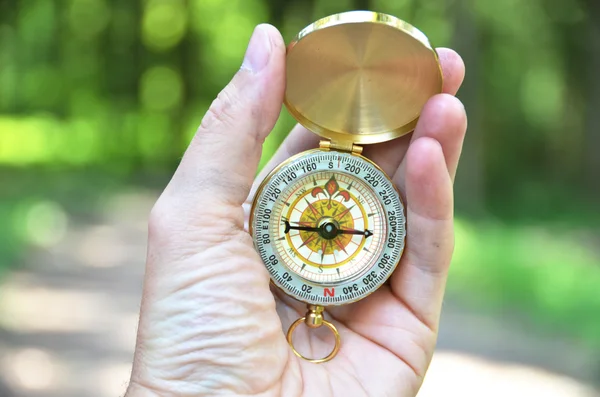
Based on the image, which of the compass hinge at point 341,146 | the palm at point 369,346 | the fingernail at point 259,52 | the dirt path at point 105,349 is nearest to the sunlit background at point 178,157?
the dirt path at point 105,349

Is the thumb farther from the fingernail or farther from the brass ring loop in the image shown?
the brass ring loop

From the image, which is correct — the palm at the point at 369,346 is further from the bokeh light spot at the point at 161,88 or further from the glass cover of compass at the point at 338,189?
the bokeh light spot at the point at 161,88

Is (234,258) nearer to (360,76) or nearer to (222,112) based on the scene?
(222,112)

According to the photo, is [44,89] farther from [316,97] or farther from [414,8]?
[316,97]

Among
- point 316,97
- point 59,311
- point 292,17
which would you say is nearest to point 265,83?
point 316,97

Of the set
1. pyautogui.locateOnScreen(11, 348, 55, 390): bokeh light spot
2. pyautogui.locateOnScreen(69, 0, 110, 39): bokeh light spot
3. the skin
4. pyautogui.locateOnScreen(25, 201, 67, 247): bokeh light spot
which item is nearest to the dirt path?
pyautogui.locateOnScreen(11, 348, 55, 390): bokeh light spot

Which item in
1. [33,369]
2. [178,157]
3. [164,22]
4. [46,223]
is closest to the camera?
[33,369]

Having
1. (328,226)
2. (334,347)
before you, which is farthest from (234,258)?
(334,347)
